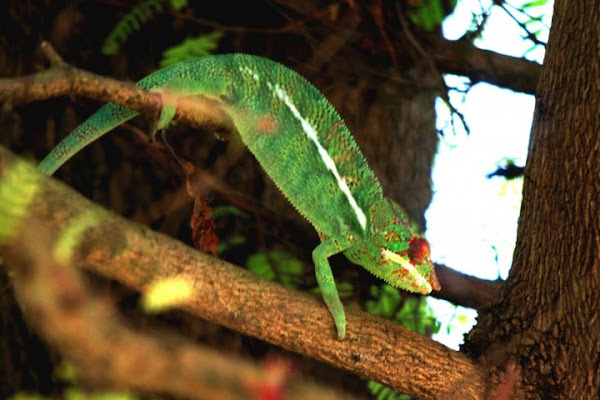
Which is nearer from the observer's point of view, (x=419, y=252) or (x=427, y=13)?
(x=419, y=252)

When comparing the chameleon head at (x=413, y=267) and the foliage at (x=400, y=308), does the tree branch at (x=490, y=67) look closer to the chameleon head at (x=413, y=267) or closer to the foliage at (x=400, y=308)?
the foliage at (x=400, y=308)

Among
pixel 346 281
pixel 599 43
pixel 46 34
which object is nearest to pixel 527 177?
pixel 599 43

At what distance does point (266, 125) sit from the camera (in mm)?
2037

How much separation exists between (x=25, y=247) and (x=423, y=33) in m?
2.69

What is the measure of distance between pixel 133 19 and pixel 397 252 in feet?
3.96

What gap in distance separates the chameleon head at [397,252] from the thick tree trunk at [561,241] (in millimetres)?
221

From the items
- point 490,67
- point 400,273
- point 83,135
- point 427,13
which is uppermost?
point 427,13

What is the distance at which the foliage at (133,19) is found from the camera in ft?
8.60

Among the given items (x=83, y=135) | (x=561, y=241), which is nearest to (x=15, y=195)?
(x=83, y=135)

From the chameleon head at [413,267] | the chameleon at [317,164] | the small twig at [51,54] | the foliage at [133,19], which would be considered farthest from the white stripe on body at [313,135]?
the foliage at [133,19]

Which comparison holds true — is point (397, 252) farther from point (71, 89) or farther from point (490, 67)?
point (490, 67)

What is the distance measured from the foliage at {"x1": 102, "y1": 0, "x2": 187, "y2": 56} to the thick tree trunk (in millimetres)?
1237

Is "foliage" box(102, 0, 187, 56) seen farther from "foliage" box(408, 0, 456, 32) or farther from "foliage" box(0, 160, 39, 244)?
"foliage" box(0, 160, 39, 244)

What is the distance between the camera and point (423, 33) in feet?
10.1
